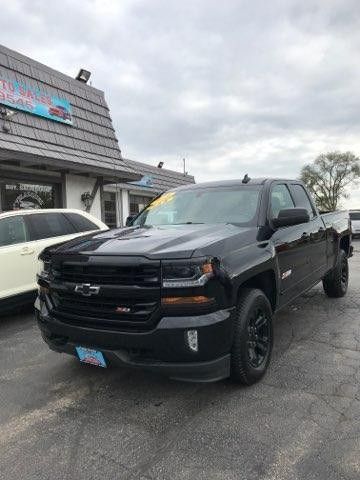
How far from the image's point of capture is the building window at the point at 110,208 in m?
16.7

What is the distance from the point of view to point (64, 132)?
39.7 ft

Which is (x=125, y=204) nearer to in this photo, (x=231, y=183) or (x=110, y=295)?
(x=231, y=183)

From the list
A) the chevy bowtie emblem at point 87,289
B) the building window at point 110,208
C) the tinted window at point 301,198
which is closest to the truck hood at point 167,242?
the chevy bowtie emblem at point 87,289

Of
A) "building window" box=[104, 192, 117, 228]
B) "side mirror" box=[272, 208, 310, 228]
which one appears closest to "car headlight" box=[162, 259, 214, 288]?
"side mirror" box=[272, 208, 310, 228]

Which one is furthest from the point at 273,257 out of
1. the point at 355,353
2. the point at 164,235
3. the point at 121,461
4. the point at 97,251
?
the point at 121,461

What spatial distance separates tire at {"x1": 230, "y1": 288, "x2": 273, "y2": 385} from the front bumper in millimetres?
150

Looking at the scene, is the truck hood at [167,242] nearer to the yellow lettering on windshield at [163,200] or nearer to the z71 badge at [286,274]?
the z71 badge at [286,274]

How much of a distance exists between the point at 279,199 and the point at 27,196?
797 centimetres

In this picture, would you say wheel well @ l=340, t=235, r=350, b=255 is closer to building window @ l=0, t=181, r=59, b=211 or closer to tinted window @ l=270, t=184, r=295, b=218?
tinted window @ l=270, t=184, r=295, b=218

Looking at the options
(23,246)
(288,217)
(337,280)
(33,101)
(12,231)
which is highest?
(33,101)

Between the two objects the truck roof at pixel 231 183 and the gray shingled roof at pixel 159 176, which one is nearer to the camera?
the truck roof at pixel 231 183

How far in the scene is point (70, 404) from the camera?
366cm

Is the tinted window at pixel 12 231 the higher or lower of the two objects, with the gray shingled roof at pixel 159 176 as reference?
lower

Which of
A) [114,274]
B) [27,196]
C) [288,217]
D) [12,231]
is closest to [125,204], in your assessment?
[27,196]
